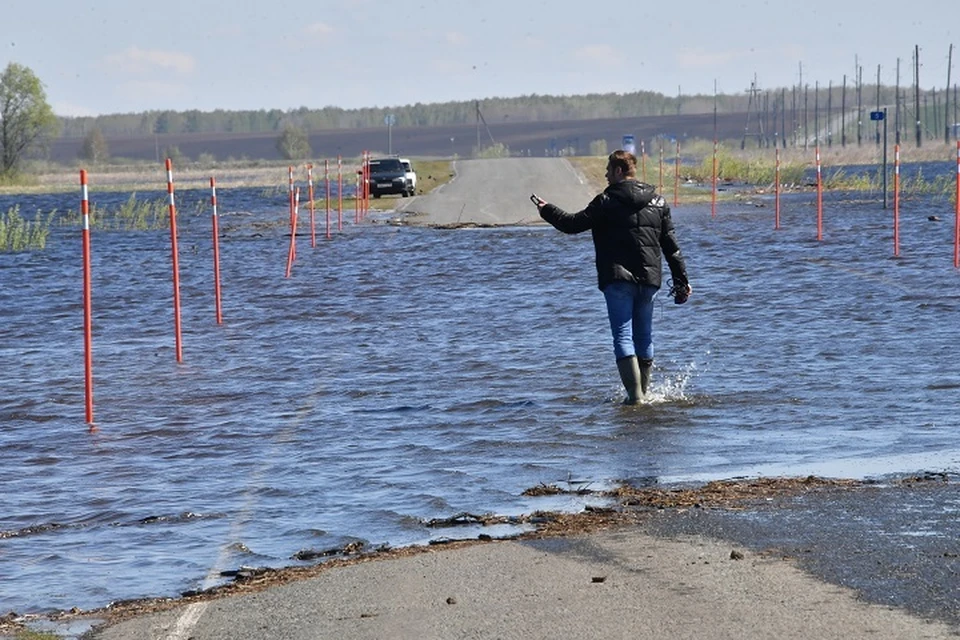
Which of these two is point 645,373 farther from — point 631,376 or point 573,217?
point 573,217

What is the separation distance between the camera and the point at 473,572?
308 inches

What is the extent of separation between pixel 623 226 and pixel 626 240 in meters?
0.11

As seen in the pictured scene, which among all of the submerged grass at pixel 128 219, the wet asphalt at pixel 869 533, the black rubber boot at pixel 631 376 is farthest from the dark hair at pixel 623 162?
the submerged grass at pixel 128 219

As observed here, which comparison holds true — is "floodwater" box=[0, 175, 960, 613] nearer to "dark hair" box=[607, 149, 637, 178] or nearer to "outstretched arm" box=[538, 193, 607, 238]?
"outstretched arm" box=[538, 193, 607, 238]

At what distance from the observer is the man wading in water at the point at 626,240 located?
43.5ft

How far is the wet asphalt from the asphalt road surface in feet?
120

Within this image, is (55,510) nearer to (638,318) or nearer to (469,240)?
(638,318)

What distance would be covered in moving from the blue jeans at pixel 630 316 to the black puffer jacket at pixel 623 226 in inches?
3.3

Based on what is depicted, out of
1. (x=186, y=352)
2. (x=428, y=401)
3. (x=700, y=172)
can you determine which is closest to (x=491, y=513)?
(x=428, y=401)

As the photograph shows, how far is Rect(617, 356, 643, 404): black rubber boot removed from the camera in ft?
44.3

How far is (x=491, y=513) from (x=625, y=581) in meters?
2.28

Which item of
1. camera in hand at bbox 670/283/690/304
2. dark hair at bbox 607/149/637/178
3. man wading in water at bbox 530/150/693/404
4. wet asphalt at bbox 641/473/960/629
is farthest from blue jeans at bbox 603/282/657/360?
wet asphalt at bbox 641/473/960/629

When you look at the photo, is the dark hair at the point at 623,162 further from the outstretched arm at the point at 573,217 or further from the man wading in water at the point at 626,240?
the outstretched arm at the point at 573,217

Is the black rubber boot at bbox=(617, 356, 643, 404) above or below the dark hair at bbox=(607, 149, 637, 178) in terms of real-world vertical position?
below
